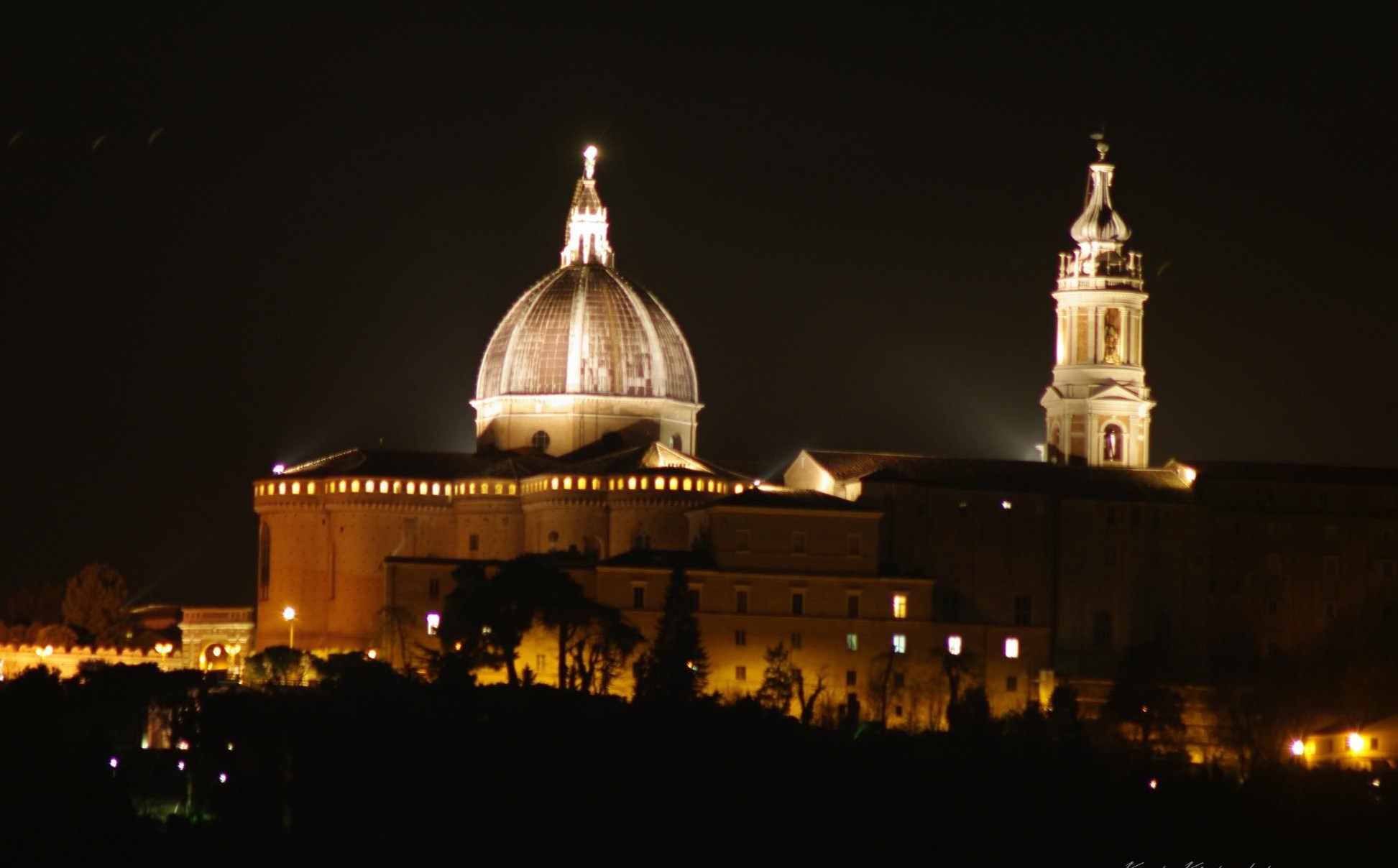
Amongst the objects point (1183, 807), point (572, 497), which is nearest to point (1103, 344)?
point (572, 497)

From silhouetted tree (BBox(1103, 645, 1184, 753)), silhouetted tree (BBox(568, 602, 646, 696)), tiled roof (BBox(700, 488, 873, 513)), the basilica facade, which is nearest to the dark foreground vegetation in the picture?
silhouetted tree (BBox(568, 602, 646, 696))

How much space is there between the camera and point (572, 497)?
118 m

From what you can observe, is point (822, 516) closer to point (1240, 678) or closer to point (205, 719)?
point (1240, 678)

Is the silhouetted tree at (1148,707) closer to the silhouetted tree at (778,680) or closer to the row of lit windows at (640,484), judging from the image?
the silhouetted tree at (778,680)

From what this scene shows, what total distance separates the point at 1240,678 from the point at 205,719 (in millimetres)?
27593

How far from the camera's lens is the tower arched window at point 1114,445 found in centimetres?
12556

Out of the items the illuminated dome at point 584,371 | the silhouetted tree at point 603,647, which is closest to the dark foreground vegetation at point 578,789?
the silhouetted tree at point 603,647

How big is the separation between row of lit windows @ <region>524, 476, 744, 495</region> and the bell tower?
10.7m

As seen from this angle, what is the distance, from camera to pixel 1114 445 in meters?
126

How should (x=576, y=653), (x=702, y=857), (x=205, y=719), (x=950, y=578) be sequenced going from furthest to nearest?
(x=950, y=578), (x=576, y=653), (x=205, y=719), (x=702, y=857)

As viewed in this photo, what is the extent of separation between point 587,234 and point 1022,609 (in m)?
16.4

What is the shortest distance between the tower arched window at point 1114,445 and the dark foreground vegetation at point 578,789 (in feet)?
66.5

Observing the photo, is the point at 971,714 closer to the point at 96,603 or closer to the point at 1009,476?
the point at 1009,476

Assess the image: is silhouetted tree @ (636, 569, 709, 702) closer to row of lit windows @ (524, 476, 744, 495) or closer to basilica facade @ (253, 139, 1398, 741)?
basilica facade @ (253, 139, 1398, 741)
